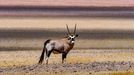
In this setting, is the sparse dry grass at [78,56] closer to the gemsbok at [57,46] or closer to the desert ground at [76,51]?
the desert ground at [76,51]

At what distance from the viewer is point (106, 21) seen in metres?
51.5

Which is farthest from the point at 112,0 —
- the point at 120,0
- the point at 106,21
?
the point at 106,21

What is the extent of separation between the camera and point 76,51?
103 ft

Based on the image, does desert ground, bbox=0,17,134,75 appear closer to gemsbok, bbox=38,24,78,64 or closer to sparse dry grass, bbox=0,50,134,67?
sparse dry grass, bbox=0,50,134,67

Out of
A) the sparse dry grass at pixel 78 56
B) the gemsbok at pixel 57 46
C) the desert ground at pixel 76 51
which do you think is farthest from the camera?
the sparse dry grass at pixel 78 56

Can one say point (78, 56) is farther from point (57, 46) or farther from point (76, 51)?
point (57, 46)

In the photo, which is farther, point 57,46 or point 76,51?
point 76,51

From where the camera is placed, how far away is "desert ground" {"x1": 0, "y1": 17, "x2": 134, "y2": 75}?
18.6 m

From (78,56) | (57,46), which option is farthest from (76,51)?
(57,46)

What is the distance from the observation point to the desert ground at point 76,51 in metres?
18.6

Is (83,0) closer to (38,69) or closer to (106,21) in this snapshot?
(106,21)

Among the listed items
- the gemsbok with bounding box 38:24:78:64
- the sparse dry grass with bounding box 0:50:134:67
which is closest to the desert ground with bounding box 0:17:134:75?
the sparse dry grass with bounding box 0:50:134:67

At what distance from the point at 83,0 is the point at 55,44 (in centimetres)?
6387

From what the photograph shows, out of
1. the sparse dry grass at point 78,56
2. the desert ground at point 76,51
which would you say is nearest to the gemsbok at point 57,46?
the desert ground at point 76,51
